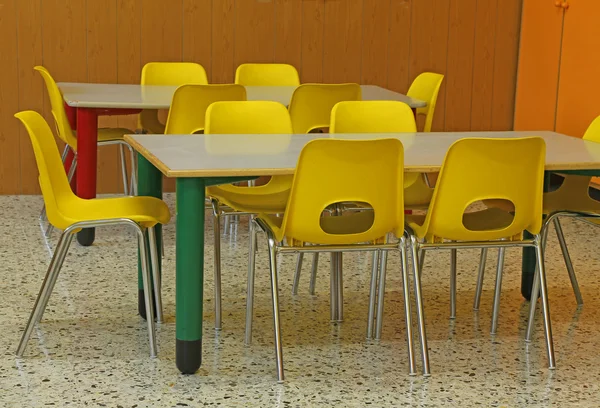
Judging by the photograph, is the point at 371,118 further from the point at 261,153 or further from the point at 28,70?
the point at 28,70

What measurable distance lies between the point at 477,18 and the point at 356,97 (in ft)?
7.64

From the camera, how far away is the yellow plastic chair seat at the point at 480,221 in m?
3.59

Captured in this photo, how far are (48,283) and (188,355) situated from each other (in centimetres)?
60

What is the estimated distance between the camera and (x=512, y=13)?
7.32 meters

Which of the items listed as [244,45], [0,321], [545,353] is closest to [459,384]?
[545,353]

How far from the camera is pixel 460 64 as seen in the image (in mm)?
7312

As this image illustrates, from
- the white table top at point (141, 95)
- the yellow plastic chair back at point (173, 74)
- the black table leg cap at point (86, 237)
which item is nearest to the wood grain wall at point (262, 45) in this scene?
the yellow plastic chair back at point (173, 74)

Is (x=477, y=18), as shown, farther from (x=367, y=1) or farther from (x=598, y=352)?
(x=598, y=352)

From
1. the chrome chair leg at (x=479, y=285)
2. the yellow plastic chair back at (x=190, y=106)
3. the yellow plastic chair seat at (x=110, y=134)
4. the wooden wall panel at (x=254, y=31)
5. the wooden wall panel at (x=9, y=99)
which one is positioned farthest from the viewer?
the wooden wall panel at (x=254, y=31)

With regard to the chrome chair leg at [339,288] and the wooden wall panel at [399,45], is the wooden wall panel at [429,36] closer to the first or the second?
the wooden wall panel at [399,45]

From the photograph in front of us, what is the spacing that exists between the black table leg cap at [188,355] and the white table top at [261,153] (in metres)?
0.61

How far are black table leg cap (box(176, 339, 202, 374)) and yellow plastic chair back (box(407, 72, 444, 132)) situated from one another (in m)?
2.80

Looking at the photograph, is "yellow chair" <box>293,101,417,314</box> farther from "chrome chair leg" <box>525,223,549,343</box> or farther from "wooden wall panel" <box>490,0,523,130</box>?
"wooden wall panel" <box>490,0,523,130</box>

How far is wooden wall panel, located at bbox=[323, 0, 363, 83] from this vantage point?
7.04 m
